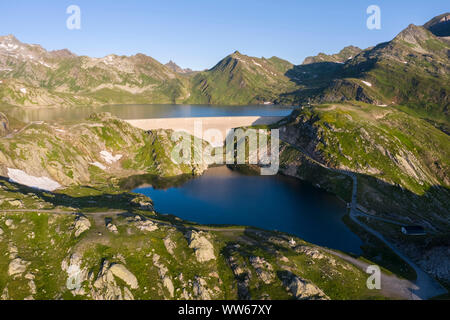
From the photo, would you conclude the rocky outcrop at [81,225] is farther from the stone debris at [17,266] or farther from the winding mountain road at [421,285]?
the winding mountain road at [421,285]

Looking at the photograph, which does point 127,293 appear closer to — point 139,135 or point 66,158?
point 66,158

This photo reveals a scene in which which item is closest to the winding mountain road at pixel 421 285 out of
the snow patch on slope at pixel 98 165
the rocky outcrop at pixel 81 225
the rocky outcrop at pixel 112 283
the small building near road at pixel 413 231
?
the small building near road at pixel 413 231

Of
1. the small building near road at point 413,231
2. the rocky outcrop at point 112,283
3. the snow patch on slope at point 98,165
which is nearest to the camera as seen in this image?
the rocky outcrop at point 112,283

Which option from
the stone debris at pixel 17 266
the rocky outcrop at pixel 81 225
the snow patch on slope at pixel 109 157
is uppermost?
the snow patch on slope at pixel 109 157

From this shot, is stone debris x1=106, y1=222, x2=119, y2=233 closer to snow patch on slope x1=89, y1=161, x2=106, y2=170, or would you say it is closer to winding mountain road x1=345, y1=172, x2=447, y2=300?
winding mountain road x1=345, y1=172, x2=447, y2=300

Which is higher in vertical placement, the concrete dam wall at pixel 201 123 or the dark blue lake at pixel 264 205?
the concrete dam wall at pixel 201 123

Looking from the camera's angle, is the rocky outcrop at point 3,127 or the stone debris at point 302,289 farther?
the rocky outcrop at point 3,127

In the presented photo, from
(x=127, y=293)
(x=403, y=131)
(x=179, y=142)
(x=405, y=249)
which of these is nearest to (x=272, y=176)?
(x=179, y=142)
